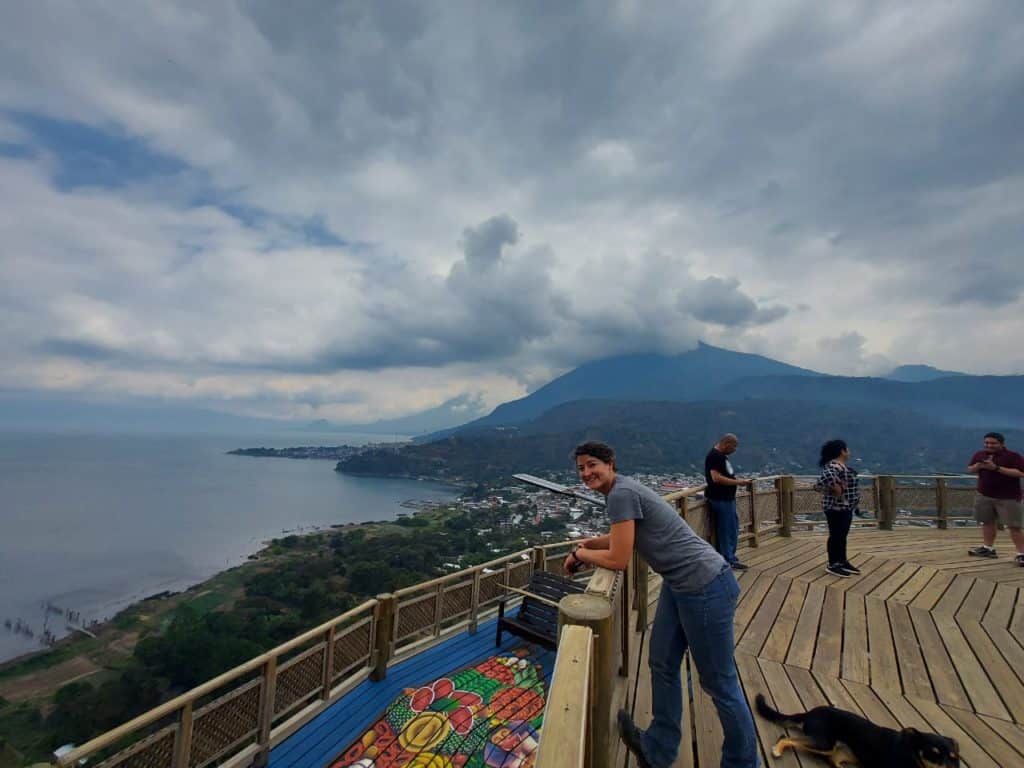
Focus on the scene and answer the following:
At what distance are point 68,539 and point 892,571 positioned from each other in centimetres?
8721

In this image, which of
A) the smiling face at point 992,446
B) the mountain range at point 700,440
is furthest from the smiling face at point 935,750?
the mountain range at point 700,440

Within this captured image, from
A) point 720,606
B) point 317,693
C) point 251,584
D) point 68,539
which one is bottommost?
point 68,539

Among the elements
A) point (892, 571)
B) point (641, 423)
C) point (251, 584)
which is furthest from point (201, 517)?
point (641, 423)

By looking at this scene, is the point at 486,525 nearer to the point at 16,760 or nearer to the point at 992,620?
the point at 16,760

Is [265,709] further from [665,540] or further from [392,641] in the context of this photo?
[665,540]

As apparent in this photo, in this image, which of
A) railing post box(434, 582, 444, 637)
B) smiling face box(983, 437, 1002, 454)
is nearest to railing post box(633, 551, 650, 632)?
railing post box(434, 582, 444, 637)

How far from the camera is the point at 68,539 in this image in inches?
2424

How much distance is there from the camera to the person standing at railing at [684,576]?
219 centimetres

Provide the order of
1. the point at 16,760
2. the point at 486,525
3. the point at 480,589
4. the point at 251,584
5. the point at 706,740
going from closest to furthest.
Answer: the point at 706,740 → the point at 480,589 → the point at 16,760 → the point at 251,584 → the point at 486,525

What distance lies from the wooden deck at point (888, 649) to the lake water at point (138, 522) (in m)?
44.3

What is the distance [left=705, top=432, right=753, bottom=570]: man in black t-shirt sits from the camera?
5387 millimetres

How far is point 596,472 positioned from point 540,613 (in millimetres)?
5340

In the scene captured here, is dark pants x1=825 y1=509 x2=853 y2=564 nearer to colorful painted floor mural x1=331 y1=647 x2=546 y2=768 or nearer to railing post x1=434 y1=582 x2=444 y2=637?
colorful painted floor mural x1=331 y1=647 x2=546 y2=768

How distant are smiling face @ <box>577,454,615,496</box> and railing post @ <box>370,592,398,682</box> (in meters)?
4.72
